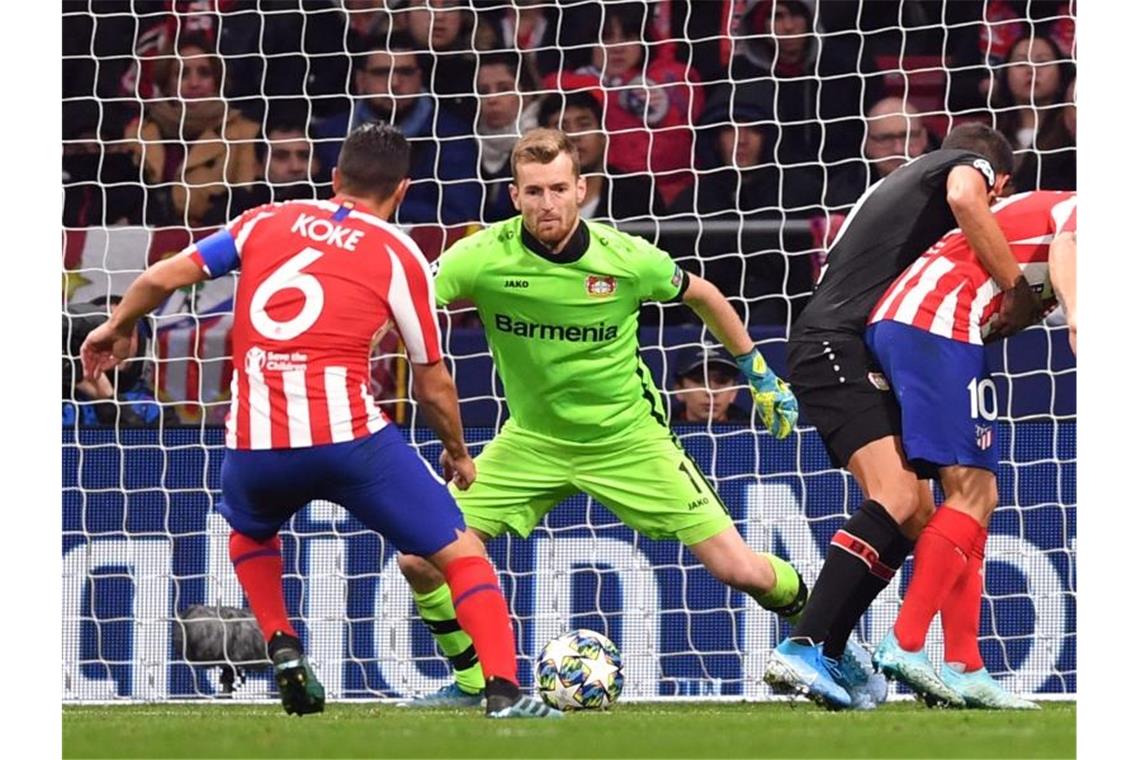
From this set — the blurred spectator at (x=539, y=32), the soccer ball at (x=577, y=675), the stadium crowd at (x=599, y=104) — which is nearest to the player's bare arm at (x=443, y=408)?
the soccer ball at (x=577, y=675)

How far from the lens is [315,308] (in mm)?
6066

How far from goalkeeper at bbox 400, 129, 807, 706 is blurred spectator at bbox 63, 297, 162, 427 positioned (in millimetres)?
2141

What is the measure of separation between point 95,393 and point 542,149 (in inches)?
113

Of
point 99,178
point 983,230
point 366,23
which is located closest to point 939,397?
point 983,230

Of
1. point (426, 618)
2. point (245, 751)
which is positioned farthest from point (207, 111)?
point (245, 751)

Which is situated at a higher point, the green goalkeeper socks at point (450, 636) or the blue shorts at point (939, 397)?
the blue shorts at point (939, 397)

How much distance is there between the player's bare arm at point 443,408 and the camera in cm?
605

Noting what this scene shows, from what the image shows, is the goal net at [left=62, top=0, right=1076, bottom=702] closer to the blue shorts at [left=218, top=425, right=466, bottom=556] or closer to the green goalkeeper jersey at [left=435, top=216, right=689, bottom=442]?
the green goalkeeper jersey at [left=435, top=216, right=689, bottom=442]

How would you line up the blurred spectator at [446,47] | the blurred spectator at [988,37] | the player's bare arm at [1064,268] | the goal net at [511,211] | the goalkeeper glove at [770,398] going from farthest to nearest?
the blurred spectator at [446,47]
the blurred spectator at [988,37]
the goal net at [511,211]
the goalkeeper glove at [770,398]
the player's bare arm at [1064,268]

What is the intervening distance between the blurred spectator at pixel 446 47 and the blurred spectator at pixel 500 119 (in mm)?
121

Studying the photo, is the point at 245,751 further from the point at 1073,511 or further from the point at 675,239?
the point at 675,239

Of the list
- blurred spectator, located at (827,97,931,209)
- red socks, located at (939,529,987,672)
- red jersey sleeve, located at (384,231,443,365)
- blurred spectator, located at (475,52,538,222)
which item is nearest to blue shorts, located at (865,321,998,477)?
red socks, located at (939,529,987,672)

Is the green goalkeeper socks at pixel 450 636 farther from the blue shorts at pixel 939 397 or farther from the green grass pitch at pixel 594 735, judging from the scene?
the blue shorts at pixel 939 397

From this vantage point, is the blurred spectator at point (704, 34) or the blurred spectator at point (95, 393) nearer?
the blurred spectator at point (95, 393)
